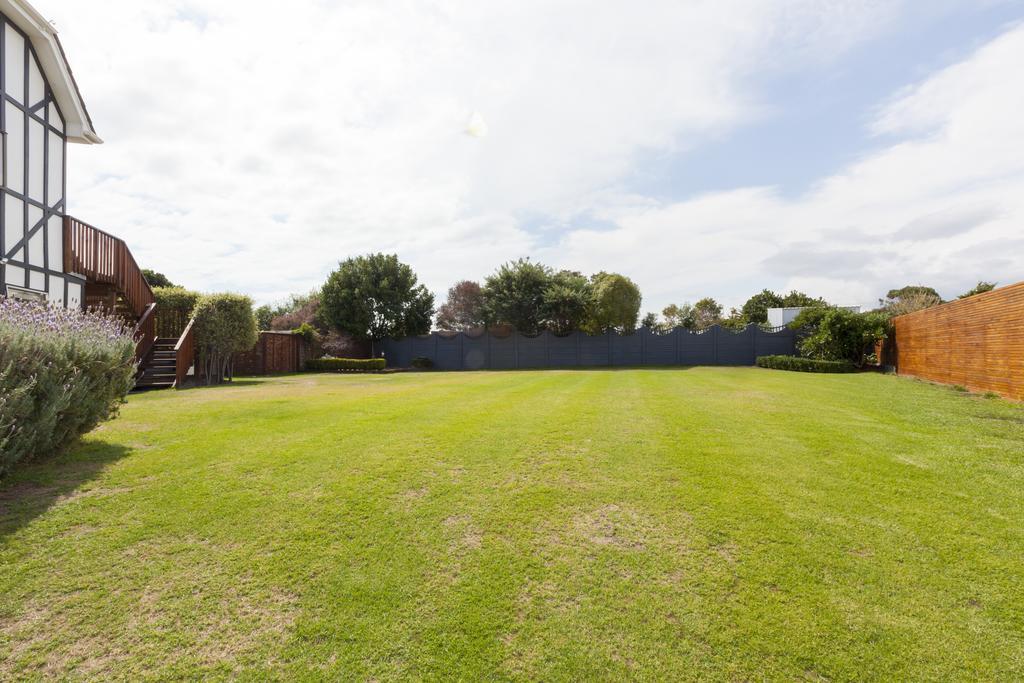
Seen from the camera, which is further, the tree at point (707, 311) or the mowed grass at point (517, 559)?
the tree at point (707, 311)

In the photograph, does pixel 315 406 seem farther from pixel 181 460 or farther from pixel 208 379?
pixel 208 379

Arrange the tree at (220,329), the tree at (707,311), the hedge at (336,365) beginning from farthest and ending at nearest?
1. the tree at (707,311)
2. the hedge at (336,365)
3. the tree at (220,329)

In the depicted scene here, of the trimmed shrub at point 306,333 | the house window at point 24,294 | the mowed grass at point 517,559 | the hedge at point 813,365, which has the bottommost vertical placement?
the mowed grass at point 517,559

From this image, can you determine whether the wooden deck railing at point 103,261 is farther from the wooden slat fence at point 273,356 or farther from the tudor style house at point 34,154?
the wooden slat fence at point 273,356

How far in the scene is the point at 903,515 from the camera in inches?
138

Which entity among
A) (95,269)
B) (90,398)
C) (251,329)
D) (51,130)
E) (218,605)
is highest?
(51,130)


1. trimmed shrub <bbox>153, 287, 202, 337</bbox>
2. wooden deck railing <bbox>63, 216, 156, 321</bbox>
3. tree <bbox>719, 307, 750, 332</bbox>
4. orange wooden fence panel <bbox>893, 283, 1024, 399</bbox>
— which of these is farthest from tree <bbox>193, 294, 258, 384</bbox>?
tree <bbox>719, 307, 750, 332</bbox>

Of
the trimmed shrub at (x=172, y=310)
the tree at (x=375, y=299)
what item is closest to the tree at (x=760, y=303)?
the tree at (x=375, y=299)

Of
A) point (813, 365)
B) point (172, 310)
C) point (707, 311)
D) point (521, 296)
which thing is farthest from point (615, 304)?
point (707, 311)

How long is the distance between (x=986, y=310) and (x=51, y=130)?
21.8m

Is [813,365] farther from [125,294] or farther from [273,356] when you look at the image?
[125,294]

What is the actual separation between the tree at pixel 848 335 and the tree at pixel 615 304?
877 centimetres

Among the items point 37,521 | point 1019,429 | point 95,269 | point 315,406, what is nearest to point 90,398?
point 37,521

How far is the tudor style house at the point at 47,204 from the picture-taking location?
32.1ft
